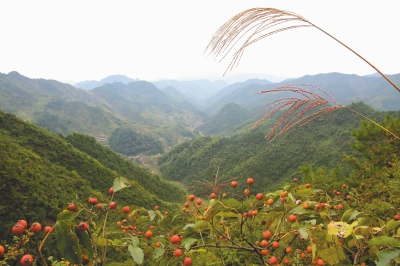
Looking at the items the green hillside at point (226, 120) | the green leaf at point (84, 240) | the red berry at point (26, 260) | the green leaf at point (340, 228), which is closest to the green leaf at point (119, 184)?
the green leaf at point (84, 240)

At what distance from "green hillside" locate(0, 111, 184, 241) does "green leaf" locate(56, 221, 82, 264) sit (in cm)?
954

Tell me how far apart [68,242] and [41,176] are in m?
25.4

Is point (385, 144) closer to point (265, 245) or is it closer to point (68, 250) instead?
point (265, 245)

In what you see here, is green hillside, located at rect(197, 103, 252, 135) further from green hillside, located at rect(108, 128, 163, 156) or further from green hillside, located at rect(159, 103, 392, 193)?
green hillside, located at rect(159, 103, 392, 193)

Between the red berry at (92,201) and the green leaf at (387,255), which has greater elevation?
the red berry at (92,201)

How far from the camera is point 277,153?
57.3 m

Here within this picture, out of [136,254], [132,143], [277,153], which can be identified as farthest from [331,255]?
[132,143]

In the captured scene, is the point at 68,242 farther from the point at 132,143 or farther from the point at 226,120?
the point at 226,120

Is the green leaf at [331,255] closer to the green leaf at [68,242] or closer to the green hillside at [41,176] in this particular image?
the green leaf at [68,242]

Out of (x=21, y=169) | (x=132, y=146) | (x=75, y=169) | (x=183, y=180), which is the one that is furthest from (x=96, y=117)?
(x=21, y=169)

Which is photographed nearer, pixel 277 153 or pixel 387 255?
pixel 387 255

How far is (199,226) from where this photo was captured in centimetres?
145

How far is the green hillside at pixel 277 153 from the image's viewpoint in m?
48.0

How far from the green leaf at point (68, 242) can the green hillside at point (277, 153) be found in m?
35.6
